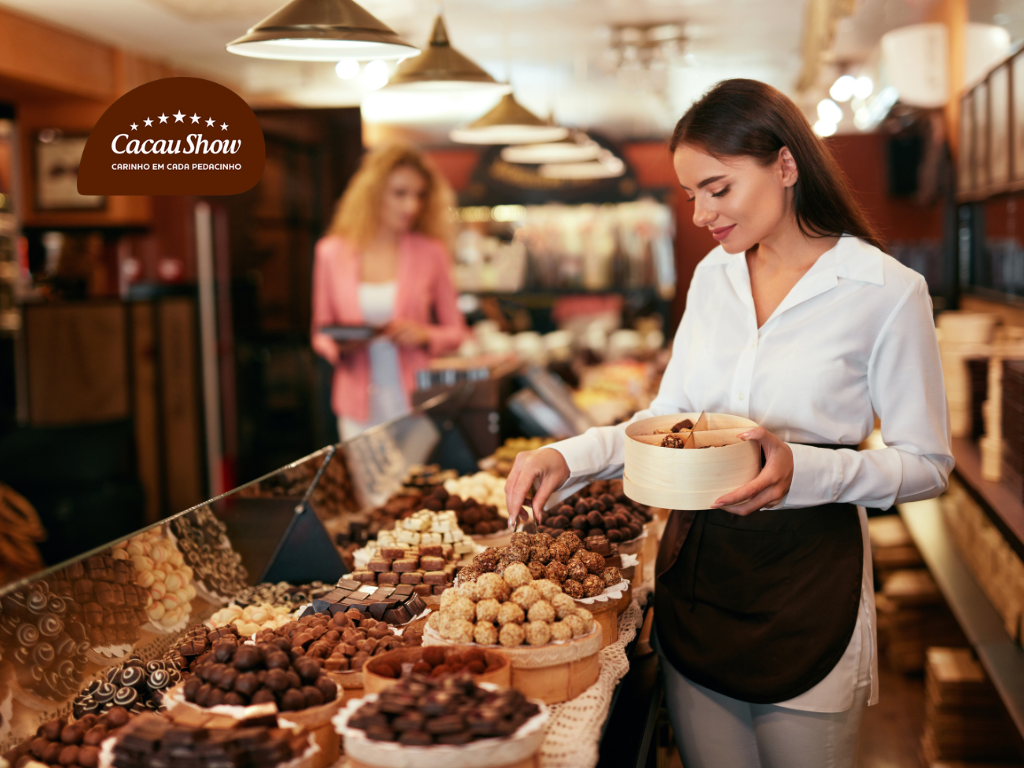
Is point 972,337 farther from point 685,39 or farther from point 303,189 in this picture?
point 303,189

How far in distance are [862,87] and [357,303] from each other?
4396 millimetres

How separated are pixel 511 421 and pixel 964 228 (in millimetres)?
4067

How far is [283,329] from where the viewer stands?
26.1ft

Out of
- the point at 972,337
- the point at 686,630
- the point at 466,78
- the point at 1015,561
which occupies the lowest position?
the point at 1015,561

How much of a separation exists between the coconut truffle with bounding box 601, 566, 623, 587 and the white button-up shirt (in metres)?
0.37

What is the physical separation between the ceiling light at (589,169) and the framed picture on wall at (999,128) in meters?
3.48

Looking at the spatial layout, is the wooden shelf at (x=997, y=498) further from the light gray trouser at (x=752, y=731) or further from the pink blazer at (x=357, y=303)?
the pink blazer at (x=357, y=303)

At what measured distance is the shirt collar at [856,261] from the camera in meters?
1.86

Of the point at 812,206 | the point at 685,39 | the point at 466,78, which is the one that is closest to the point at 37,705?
the point at 812,206

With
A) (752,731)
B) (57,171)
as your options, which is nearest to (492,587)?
(752,731)

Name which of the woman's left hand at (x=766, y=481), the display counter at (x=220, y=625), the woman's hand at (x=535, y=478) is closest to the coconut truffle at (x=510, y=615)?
the display counter at (x=220, y=625)

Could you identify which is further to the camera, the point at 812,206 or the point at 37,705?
the point at 812,206

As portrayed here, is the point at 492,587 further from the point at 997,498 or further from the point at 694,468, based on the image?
the point at 997,498

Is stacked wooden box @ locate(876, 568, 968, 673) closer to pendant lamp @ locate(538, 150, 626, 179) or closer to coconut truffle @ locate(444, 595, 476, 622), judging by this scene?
coconut truffle @ locate(444, 595, 476, 622)
